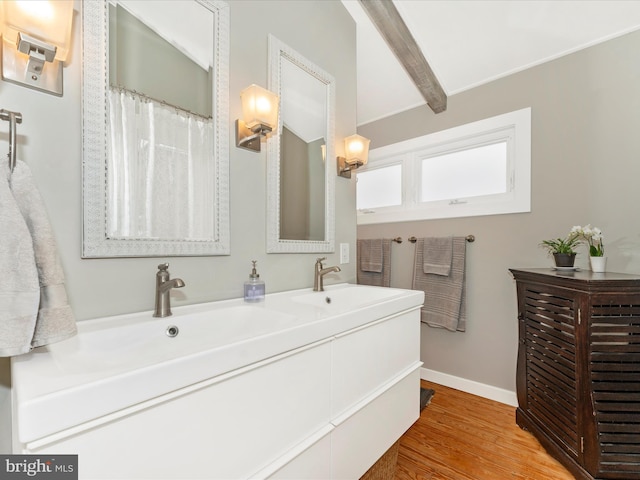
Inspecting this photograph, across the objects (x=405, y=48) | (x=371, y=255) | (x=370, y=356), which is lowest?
(x=370, y=356)

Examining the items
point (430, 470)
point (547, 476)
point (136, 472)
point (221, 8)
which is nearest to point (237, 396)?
point (136, 472)

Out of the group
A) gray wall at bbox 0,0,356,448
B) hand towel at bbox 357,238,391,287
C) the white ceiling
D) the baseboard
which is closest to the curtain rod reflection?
gray wall at bbox 0,0,356,448

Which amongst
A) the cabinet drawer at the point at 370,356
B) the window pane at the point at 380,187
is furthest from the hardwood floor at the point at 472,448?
the window pane at the point at 380,187

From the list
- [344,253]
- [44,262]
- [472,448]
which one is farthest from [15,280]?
[472,448]

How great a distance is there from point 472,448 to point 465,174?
1.88 meters

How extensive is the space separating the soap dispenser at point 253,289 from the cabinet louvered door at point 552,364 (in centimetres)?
151

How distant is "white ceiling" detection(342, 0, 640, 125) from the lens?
69.5 inches

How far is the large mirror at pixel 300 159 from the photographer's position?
1.49m

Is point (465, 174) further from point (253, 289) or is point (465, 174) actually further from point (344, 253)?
point (253, 289)

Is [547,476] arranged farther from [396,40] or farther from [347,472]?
[396,40]

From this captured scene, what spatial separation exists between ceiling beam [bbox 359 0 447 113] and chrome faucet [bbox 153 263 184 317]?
1.91 meters

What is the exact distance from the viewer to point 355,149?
6.05 feet

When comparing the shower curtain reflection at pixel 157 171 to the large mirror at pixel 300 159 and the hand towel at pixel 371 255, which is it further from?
the hand towel at pixel 371 255

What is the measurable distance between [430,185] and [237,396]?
237 centimetres
